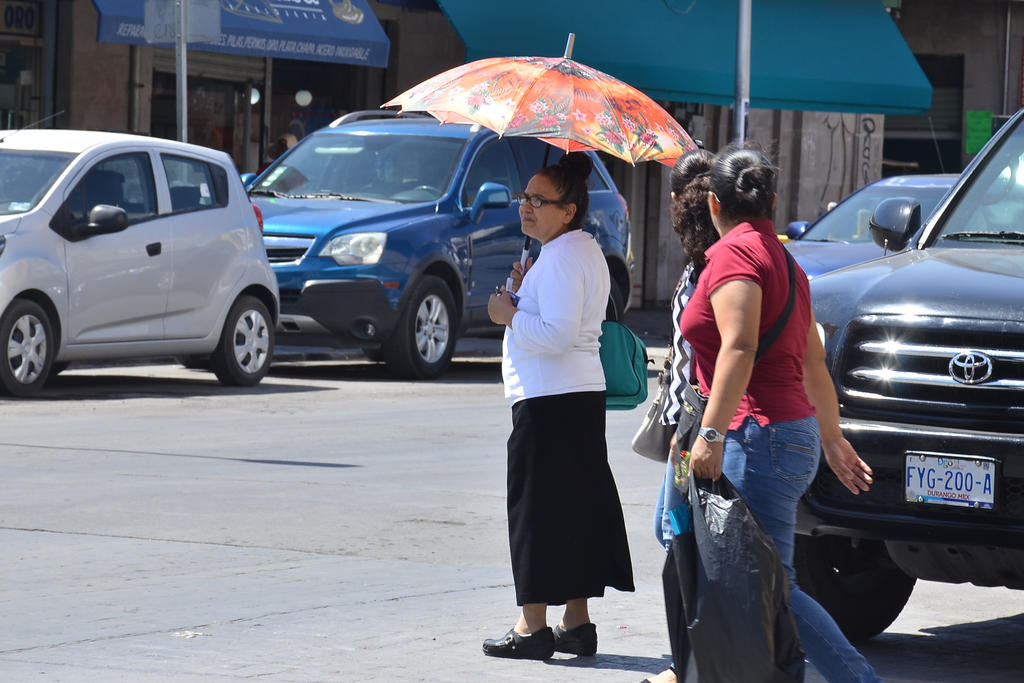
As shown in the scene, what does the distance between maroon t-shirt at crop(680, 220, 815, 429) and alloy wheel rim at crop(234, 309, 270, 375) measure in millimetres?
9904

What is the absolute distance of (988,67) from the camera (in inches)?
1283

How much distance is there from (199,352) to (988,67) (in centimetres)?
2134

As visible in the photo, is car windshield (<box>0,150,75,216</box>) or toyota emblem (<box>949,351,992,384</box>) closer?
toyota emblem (<box>949,351,992,384</box>)

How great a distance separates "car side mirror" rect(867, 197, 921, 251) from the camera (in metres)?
7.14

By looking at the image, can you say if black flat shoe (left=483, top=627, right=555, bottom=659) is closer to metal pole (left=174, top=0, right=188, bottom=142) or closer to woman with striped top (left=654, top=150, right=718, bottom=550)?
woman with striped top (left=654, top=150, right=718, bottom=550)

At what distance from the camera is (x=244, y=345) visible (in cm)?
1503

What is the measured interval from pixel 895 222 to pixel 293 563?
2.71 m

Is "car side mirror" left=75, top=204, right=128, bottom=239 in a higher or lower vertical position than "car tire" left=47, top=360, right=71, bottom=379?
higher

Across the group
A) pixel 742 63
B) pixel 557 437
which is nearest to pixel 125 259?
pixel 557 437

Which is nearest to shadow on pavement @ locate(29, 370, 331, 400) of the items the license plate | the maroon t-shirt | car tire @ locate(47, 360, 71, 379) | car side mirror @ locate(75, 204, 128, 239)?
car tire @ locate(47, 360, 71, 379)

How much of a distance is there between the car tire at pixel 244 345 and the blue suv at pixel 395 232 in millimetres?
592

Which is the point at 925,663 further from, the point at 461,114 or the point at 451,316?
the point at 451,316

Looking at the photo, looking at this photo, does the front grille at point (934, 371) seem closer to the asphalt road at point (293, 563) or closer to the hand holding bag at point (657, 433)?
the hand holding bag at point (657, 433)

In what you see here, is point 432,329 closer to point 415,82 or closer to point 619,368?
point 415,82
